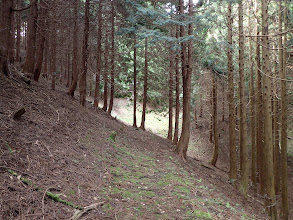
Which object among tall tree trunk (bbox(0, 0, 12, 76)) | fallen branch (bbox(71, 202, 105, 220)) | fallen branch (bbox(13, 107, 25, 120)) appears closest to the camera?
fallen branch (bbox(71, 202, 105, 220))

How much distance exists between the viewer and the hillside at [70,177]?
11.4ft

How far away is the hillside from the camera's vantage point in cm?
347

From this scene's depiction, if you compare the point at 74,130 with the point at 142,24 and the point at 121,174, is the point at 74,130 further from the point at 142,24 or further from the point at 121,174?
the point at 142,24

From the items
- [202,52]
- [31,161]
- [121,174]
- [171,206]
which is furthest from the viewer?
[202,52]

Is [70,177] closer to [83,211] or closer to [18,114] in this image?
[83,211]

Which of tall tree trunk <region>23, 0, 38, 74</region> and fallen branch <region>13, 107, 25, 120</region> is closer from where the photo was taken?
fallen branch <region>13, 107, 25, 120</region>

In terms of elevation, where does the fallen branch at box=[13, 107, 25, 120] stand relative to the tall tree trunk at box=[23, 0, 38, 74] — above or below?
below

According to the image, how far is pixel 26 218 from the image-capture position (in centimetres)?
298

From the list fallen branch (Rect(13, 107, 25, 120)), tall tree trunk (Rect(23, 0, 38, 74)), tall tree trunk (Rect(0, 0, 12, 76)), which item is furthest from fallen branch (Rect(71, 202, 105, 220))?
tall tree trunk (Rect(23, 0, 38, 74))

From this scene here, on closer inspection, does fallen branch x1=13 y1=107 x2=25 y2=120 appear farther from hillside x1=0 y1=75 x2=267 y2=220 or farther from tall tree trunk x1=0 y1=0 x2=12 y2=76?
tall tree trunk x1=0 y1=0 x2=12 y2=76

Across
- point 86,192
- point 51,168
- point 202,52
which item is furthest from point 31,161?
point 202,52

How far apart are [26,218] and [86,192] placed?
1418mm

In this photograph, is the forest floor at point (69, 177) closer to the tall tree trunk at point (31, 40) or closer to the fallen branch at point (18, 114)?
the fallen branch at point (18, 114)

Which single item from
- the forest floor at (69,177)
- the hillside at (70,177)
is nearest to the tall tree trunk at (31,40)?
the forest floor at (69,177)
